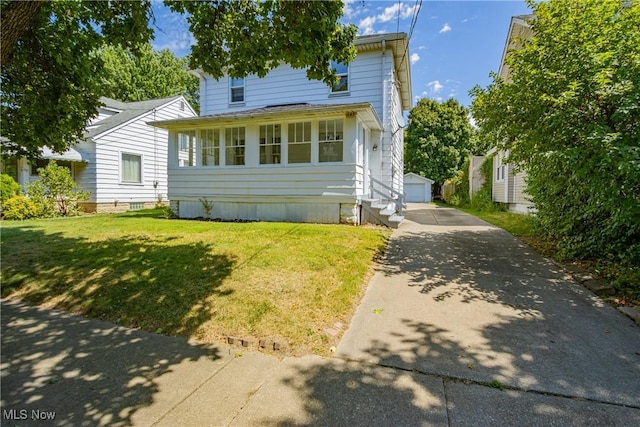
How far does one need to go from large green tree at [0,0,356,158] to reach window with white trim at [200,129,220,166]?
15.4 ft

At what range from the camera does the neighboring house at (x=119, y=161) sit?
14500 millimetres

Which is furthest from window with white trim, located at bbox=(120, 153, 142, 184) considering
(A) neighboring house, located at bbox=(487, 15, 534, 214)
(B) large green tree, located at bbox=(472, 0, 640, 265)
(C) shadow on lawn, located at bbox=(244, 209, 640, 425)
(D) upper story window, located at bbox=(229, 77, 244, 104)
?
(A) neighboring house, located at bbox=(487, 15, 534, 214)

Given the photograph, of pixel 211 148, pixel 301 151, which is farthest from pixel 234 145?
pixel 301 151

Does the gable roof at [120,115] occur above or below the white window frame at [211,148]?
above

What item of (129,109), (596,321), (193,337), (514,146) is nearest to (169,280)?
(193,337)

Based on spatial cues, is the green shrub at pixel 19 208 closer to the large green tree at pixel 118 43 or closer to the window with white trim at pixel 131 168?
the window with white trim at pixel 131 168

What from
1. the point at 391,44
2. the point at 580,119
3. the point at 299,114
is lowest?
the point at 580,119

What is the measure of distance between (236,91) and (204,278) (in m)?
11.2

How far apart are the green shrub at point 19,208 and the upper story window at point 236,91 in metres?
8.74

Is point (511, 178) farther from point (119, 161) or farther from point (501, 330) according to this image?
point (119, 161)

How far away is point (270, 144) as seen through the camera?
1058cm

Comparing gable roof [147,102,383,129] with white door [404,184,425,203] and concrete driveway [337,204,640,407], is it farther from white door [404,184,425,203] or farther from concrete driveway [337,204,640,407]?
white door [404,184,425,203]

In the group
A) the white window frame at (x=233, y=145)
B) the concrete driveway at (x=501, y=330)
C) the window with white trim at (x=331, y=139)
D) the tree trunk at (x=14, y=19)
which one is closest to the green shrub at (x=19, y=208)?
the white window frame at (x=233, y=145)

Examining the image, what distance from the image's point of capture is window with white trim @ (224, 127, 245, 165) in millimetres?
10898
